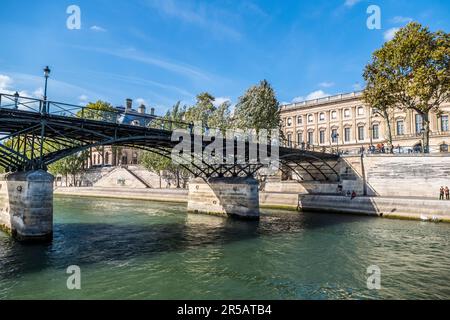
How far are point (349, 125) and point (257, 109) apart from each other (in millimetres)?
27326

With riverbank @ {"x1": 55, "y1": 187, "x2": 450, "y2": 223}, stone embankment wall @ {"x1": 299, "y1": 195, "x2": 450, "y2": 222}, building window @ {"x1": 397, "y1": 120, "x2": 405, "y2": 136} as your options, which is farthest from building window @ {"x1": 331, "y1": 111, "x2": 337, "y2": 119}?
Answer: stone embankment wall @ {"x1": 299, "y1": 195, "x2": 450, "y2": 222}

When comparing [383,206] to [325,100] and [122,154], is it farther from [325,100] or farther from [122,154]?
[122,154]

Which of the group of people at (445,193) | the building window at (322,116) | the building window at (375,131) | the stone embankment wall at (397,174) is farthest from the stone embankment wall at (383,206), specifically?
the building window at (322,116)

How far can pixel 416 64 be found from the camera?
111ft

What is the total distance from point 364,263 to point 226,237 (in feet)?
27.0

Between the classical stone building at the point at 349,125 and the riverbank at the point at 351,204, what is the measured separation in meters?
20.2

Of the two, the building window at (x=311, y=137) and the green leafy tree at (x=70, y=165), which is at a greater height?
the building window at (x=311, y=137)

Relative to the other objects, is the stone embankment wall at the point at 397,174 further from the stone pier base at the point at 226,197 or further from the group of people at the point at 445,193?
the stone pier base at the point at 226,197

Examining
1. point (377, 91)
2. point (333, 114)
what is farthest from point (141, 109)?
point (377, 91)

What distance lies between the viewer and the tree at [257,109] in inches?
1737

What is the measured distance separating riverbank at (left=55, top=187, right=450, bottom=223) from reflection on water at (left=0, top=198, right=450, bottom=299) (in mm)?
2478

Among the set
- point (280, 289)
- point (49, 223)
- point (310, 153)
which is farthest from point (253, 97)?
point (280, 289)

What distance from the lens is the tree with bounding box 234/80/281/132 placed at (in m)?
44.1

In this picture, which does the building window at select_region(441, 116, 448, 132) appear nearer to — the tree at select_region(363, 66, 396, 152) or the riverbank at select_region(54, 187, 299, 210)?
the tree at select_region(363, 66, 396, 152)
